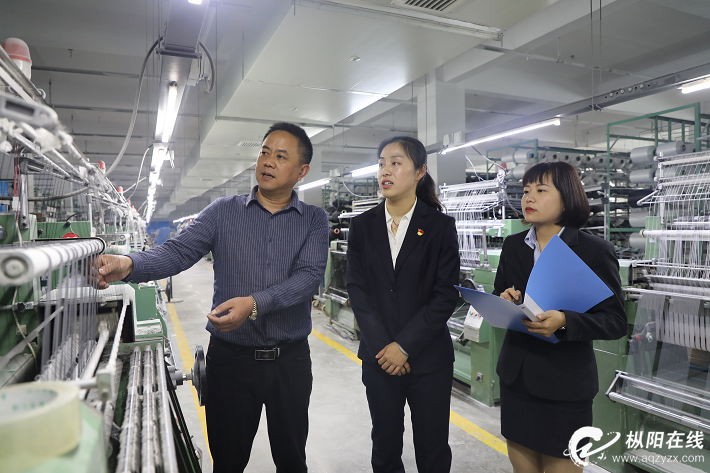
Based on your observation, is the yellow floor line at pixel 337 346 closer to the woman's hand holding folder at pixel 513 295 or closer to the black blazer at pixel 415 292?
the black blazer at pixel 415 292

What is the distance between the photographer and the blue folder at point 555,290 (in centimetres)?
140

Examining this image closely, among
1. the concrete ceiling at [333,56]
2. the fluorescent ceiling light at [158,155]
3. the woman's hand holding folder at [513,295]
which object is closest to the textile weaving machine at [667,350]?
the woman's hand holding folder at [513,295]

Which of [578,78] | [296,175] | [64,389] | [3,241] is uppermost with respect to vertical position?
[578,78]

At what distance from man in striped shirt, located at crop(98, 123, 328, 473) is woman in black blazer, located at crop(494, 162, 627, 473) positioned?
0.79m

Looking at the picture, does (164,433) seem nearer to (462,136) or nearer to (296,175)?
(296,175)

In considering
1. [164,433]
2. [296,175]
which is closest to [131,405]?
[164,433]

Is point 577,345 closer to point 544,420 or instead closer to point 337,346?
point 544,420

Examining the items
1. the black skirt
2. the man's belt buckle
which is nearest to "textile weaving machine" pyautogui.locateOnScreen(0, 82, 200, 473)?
the man's belt buckle

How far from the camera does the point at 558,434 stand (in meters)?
1.55

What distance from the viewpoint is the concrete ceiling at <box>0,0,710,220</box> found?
13.7ft

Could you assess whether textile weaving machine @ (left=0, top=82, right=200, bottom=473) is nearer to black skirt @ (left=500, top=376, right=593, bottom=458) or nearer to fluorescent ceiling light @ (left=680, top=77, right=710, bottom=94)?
black skirt @ (left=500, top=376, right=593, bottom=458)

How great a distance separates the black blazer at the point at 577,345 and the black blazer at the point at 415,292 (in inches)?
11.9

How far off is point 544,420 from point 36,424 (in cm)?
157

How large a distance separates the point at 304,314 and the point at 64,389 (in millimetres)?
1203
